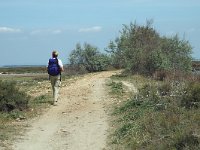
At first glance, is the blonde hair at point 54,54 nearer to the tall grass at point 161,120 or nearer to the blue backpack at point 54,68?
the blue backpack at point 54,68

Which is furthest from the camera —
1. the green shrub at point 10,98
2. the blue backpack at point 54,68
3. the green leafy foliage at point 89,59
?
the green leafy foliage at point 89,59

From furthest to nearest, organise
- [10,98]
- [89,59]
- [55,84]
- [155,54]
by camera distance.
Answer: [89,59] → [155,54] → [55,84] → [10,98]

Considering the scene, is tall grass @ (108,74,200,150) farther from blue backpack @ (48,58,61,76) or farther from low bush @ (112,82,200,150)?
blue backpack @ (48,58,61,76)

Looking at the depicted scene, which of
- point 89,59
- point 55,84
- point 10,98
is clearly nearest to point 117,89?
point 55,84

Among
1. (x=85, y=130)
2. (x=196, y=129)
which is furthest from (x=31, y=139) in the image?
(x=196, y=129)

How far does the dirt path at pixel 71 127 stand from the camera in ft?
38.8

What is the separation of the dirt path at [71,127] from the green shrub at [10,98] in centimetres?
98

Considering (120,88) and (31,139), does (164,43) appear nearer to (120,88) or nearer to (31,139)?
(120,88)

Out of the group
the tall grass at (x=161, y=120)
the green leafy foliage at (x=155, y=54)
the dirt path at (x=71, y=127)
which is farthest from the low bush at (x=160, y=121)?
the green leafy foliage at (x=155, y=54)

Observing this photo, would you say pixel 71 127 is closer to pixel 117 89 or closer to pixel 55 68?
pixel 55 68

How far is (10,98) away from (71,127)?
3397 mm

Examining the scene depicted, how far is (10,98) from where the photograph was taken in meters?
16.6

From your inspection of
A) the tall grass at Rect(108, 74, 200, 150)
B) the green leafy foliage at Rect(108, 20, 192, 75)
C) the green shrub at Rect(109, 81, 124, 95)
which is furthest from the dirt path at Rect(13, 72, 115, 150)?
the green leafy foliage at Rect(108, 20, 192, 75)

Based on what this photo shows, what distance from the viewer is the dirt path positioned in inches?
465
